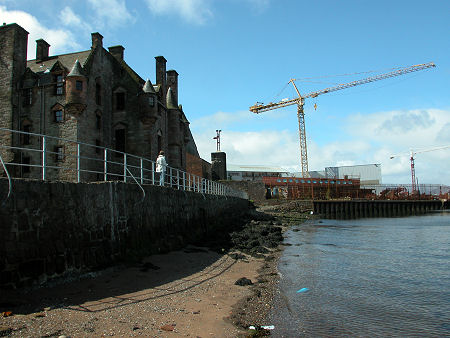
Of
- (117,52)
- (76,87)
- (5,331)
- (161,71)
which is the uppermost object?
(117,52)

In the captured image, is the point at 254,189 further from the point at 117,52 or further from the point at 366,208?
the point at 117,52

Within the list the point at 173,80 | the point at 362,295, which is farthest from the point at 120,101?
the point at 362,295

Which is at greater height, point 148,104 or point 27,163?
point 148,104

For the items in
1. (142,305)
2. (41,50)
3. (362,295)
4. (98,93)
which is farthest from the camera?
(41,50)

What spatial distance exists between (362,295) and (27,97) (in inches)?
1054

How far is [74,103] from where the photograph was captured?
24625 millimetres

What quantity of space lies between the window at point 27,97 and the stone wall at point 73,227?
1925 cm

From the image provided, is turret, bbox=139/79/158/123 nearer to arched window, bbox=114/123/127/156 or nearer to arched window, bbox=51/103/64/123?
arched window, bbox=114/123/127/156

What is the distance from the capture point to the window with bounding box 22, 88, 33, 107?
26.2m

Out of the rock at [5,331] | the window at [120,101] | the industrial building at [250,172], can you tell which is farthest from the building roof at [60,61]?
the industrial building at [250,172]

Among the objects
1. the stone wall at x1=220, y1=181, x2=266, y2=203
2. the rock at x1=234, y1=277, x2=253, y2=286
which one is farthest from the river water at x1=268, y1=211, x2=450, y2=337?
the stone wall at x1=220, y1=181, x2=266, y2=203

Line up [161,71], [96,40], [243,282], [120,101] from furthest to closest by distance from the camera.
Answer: [161,71]
[120,101]
[96,40]
[243,282]

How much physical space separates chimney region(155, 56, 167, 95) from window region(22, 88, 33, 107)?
34.7ft

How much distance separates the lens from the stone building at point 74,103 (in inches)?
984
